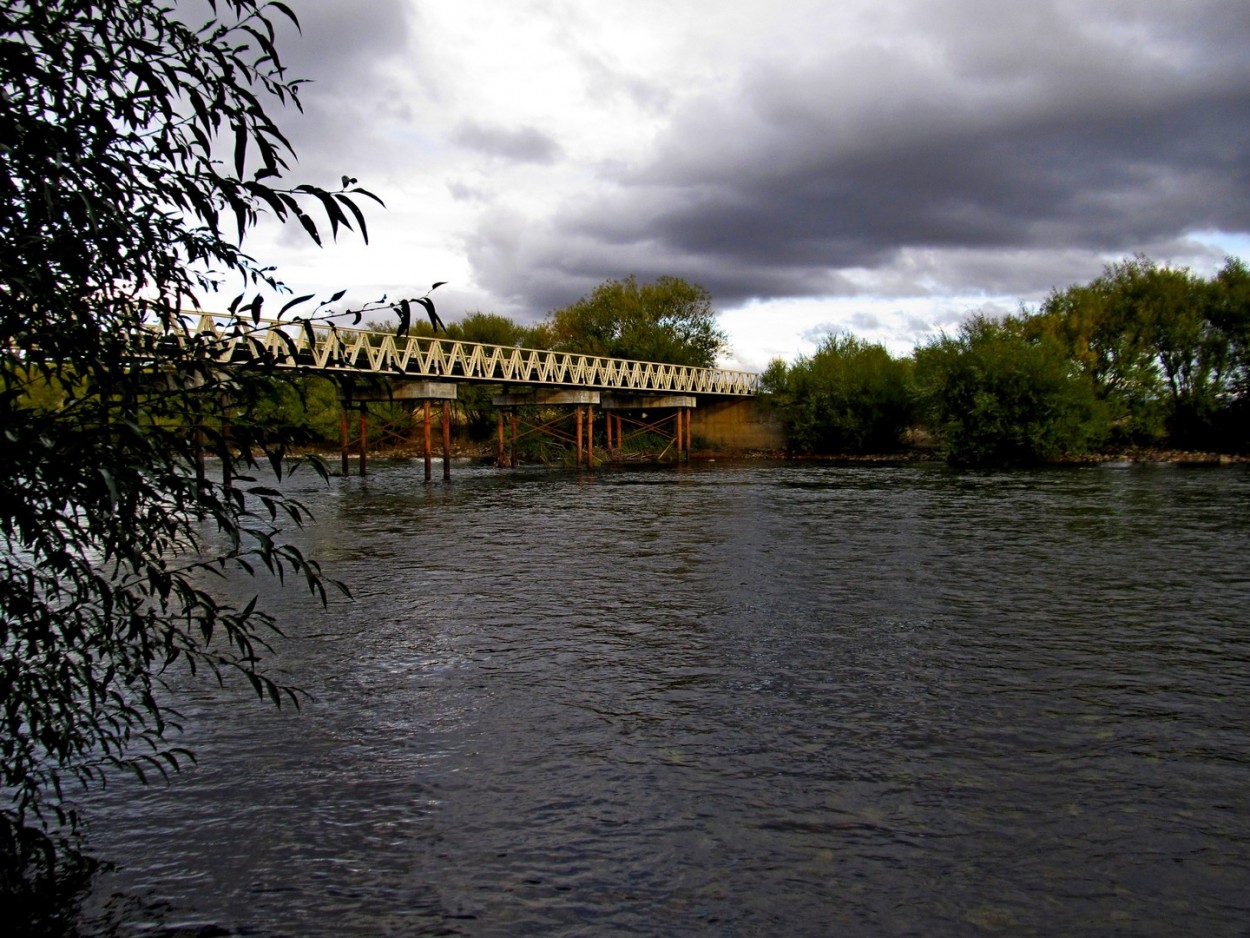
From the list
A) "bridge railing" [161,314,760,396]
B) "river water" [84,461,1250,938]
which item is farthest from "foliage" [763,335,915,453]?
"river water" [84,461,1250,938]

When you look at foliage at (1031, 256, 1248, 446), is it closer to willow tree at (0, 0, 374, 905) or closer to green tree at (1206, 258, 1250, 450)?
green tree at (1206, 258, 1250, 450)

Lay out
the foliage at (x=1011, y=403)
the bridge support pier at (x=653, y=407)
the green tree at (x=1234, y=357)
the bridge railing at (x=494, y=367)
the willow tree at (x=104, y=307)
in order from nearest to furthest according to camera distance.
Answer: the willow tree at (x=104, y=307)
the bridge railing at (x=494, y=367)
the foliage at (x=1011, y=403)
the green tree at (x=1234, y=357)
the bridge support pier at (x=653, y=407)

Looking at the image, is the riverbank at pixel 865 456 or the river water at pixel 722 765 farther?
the riverbank at pixel 865 456

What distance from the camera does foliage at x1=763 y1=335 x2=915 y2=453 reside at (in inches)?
2569

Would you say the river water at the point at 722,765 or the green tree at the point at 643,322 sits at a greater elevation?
the green tree at the point at 643,322

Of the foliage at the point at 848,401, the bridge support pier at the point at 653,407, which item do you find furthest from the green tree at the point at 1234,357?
the bridge support pier at the point at 653,407

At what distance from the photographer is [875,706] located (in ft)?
27.4

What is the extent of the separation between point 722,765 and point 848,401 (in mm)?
60279

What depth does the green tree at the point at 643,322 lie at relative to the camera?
78875mm

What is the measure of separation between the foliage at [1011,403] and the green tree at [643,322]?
2900 cm

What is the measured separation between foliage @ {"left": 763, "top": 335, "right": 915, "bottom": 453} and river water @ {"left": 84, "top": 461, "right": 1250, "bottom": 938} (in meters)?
50.8

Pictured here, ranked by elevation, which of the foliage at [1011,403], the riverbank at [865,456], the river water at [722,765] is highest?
the foliage at [1011,403]

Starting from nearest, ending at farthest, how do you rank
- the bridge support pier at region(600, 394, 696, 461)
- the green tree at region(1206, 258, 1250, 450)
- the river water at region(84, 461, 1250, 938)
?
the river water at region(84, 461, 1250, 938), the green tree at region(1206, 258, 1250, 450), the bridge support pier at region(600, 394, 696, 461)

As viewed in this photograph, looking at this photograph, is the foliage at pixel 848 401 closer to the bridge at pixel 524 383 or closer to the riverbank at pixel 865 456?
the riverbank at pixel 865 456
